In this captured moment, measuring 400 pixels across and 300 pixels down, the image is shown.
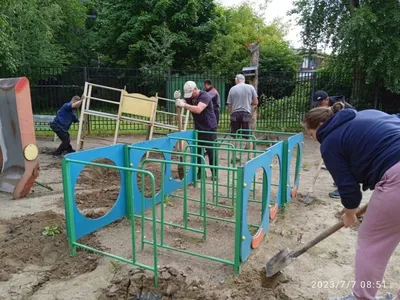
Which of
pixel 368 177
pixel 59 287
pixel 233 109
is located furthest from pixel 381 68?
pixel 59 287

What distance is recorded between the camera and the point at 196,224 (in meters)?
4.27

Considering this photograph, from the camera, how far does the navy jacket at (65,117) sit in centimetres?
784

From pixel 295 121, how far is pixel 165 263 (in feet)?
32.7

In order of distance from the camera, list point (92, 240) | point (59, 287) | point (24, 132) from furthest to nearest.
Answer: point (24, 132) < point (92, 240) < point (59, 287)

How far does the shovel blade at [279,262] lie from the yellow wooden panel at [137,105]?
5.06 metres

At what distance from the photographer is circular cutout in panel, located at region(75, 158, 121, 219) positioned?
14.9 feet

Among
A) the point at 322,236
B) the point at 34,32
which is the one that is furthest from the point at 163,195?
the point at 34,32

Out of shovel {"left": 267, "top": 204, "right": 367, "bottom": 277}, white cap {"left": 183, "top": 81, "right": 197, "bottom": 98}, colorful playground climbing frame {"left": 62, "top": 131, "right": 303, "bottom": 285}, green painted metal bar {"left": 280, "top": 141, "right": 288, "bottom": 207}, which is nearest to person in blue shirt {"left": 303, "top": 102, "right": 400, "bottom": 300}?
shovel {"left": 267, "top": 204, "right": 367, "bottom": 277}

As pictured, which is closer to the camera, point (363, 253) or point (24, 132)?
Result: point (363, 253)

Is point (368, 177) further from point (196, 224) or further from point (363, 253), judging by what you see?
point (196, 224)

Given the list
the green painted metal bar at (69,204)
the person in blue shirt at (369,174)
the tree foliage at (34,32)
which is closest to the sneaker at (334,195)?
the person in blue shirt at (369,174)

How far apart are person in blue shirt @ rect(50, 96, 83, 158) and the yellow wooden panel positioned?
1.07 m

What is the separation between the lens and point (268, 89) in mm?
12867

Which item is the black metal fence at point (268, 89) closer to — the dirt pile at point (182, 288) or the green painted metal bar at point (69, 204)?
the green painted metal bar at point (69, 204)
